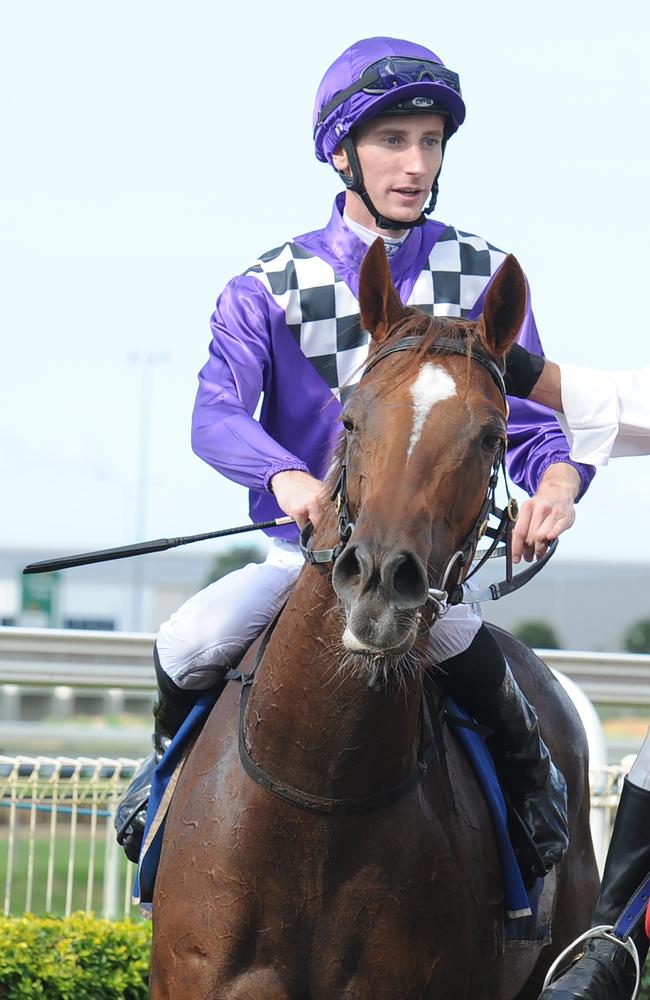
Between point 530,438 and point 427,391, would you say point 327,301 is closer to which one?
point 530,438

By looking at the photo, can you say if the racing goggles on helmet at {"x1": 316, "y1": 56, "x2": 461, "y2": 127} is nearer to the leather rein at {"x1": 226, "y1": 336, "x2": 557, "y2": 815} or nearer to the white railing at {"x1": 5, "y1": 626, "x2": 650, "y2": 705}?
the leather rein at {"x1": 226, "y1": 336, "x2": 557, "y2": 815}

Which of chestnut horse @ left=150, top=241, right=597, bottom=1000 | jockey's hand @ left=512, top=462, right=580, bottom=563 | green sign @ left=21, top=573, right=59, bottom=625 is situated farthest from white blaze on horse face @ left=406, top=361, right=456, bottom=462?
green sign @ left=21, top=573, right=59, bottom=625

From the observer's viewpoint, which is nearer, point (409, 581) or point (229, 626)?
point (409, 581)

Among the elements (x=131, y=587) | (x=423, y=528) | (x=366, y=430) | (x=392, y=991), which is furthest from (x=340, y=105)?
(x=131, y=587)

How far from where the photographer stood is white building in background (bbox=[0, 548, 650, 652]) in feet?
140

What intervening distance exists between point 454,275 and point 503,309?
867 millimetres

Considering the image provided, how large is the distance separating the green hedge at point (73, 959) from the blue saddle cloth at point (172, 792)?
2.52 m

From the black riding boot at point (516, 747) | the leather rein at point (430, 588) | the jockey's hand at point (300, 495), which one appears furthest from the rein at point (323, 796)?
the jockey's hand at point (300, 495)

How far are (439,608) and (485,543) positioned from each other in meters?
1.39

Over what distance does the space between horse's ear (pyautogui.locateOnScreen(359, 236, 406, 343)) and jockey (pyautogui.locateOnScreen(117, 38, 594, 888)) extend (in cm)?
46

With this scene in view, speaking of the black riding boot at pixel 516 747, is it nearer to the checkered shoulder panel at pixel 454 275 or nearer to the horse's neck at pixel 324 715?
the horse's neck at pixel 324 715

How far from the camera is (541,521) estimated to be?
→ 341cm

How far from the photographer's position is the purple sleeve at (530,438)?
398 cm

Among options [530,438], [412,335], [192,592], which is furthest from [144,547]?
[192,592]
